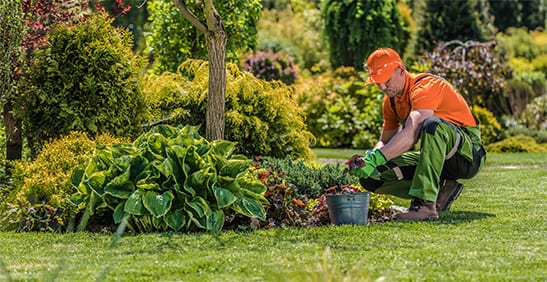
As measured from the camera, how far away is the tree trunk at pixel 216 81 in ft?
21.7

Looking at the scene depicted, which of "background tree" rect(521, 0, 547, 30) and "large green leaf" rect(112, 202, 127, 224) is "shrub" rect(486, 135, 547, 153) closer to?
"large green leaf" rect(112, 202, 127, 224)

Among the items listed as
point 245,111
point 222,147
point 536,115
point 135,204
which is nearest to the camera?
point 135,204

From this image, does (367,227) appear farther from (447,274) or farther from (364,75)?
(364,75)

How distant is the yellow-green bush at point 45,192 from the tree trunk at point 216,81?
3.33ft

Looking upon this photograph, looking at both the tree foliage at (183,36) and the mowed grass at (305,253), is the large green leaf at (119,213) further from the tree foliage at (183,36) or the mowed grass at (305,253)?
the tree foliage at (183,36)

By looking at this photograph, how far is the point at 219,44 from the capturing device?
663 centimetres

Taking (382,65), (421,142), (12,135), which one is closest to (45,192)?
(12,135)

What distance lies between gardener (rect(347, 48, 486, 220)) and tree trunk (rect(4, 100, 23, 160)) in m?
3.03

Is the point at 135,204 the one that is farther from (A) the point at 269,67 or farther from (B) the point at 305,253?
(A) the point at 269,67

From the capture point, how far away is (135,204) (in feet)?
17.3

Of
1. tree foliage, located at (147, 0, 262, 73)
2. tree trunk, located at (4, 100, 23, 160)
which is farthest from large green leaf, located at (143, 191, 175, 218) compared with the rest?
tree foliage, located at (147, 0, 262, 73)

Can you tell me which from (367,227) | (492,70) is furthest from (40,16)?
(492,70)

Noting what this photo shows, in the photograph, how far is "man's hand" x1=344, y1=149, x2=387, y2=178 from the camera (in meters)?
5.64

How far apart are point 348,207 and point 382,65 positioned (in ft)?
3.55
